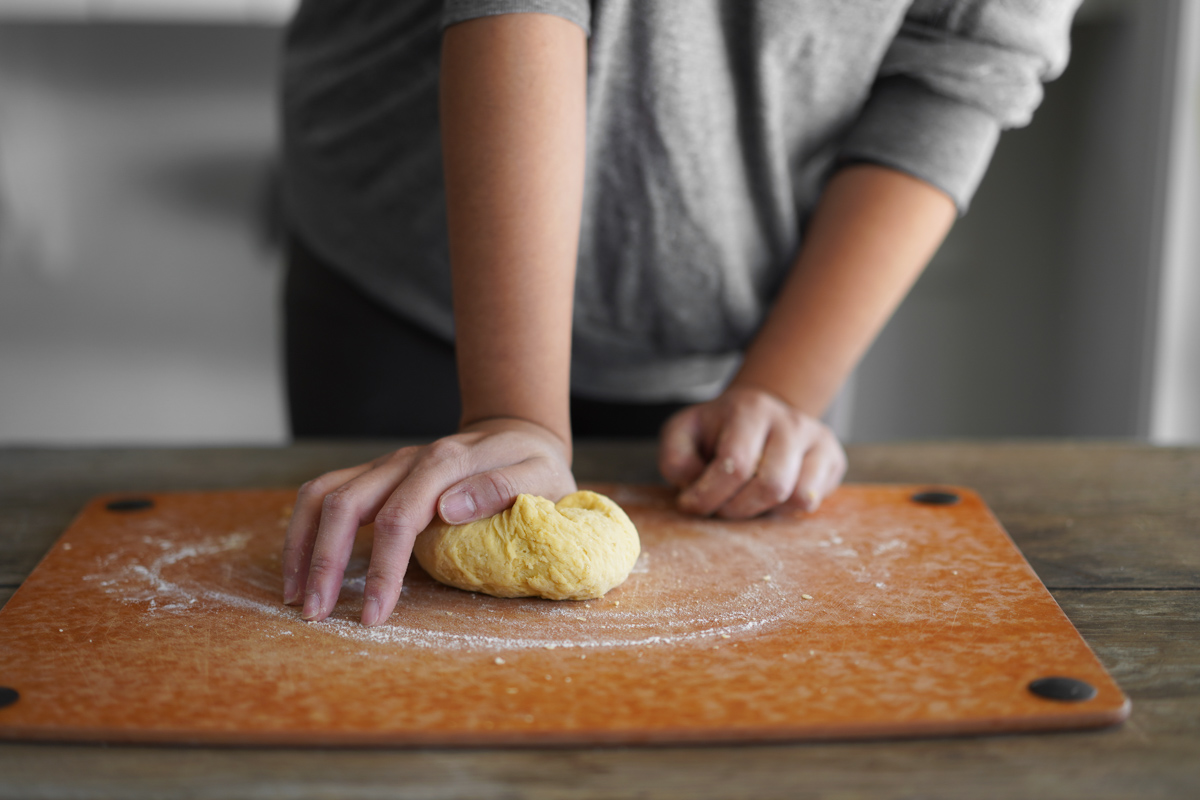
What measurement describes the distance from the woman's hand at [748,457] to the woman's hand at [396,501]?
15cm

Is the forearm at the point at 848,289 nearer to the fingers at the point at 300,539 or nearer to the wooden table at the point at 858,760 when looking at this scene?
the wooden table at the point at 858,760

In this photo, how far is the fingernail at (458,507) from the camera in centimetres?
61

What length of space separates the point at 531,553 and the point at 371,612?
0.11 m

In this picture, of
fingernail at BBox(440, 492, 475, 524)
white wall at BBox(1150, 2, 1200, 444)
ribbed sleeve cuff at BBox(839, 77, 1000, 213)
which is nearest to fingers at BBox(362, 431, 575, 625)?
fingernail at BBox(440, 492, 475, 524)

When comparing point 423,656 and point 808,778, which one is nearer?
point 808,778

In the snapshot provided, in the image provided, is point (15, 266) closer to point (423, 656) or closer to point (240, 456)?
point (240, 456)

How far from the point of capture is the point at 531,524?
63 cm

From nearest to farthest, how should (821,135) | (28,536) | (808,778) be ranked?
(808,778) → (28,536) → (821,135)

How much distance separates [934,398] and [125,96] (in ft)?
7.95

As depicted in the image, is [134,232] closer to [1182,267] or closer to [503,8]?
[503,8]

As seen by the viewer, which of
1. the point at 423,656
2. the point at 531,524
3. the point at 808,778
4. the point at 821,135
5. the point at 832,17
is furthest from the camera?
the point at 821,135

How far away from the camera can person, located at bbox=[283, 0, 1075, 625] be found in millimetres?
709

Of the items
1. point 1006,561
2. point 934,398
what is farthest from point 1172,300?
point 1006,561

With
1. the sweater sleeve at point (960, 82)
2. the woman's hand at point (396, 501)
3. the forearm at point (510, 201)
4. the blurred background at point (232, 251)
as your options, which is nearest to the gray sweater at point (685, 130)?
the sweater sleeve at point (960, 82)
